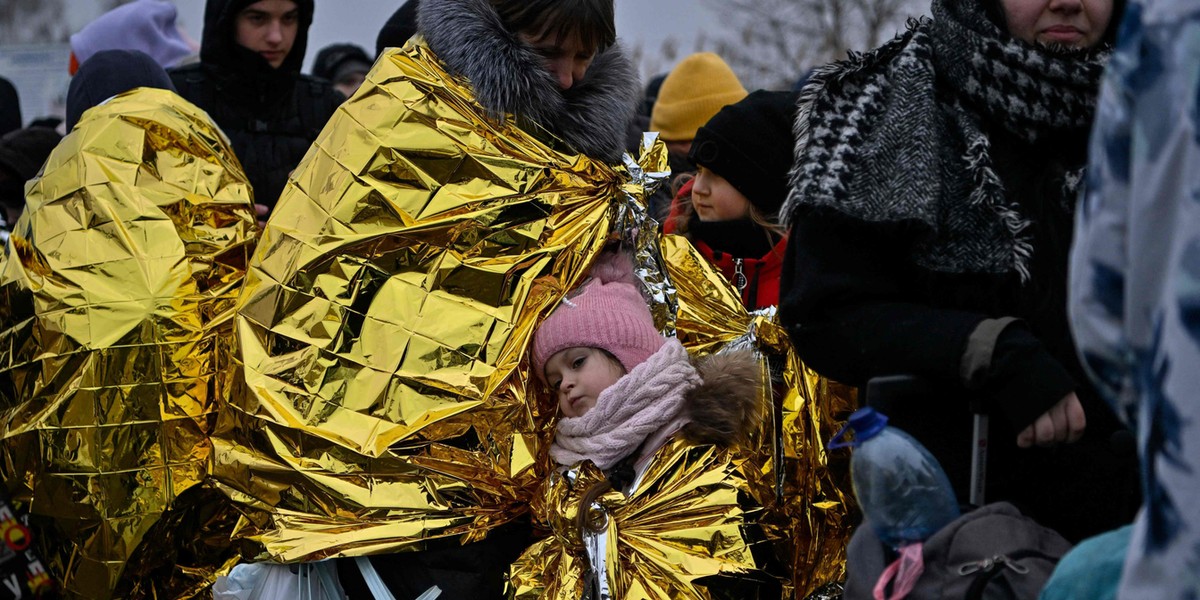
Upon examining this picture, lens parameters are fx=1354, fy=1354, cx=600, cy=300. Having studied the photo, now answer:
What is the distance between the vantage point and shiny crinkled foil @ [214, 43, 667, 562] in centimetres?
277

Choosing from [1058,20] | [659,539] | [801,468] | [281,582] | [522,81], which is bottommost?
[281,582]

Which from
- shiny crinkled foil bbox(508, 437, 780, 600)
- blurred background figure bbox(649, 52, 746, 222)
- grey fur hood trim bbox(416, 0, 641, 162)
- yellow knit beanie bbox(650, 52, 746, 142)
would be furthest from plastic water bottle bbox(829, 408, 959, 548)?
yellow knit beanie bbox(650, 52, 746, 142)

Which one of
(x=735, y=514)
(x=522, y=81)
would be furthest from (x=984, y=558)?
(x=522, y=81)

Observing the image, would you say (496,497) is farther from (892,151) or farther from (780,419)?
(892,151)

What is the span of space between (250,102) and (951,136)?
111 inches

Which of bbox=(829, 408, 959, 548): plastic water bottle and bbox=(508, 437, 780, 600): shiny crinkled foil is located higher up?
bbox=(829, 408, 959, 548): plastic water bottle

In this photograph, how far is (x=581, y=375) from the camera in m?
2.86

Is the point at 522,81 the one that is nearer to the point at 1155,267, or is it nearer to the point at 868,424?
the point at 868,424

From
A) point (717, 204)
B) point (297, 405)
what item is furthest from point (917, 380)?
point (717, 204)

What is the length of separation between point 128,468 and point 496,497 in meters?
0.87

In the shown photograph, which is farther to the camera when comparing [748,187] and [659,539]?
[748,187]

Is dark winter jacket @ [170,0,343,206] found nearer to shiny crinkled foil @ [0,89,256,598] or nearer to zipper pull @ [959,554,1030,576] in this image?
shiny crinkled foil @ [0,89,256,598]

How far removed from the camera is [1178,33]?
1132 millimetres

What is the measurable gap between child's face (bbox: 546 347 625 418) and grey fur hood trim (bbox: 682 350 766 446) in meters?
0.18
